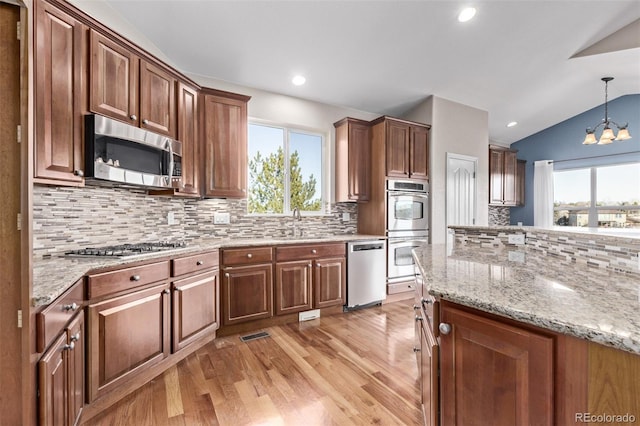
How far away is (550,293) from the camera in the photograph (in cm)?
104

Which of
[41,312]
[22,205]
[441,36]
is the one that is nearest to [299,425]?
[41,312]

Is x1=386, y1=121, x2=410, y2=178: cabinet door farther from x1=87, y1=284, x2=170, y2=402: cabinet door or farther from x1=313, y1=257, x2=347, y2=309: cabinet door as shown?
x1=87, y1=284, x2=170, y2=402: cabinet door

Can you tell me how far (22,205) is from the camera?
0.99m

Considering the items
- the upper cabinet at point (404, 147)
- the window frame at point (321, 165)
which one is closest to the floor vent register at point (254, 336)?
the window frame at point (321, 165)

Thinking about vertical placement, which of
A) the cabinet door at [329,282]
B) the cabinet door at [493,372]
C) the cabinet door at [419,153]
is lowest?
the cabinet door at [329,282]

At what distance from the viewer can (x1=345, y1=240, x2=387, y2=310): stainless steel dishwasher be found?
342cm

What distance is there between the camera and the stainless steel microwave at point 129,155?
1807mm

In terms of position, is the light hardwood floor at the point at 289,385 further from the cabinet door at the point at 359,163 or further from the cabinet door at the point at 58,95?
the cabinet door at the point at 359,163

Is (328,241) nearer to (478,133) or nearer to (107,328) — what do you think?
(107,328)

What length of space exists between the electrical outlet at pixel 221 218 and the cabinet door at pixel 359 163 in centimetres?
156

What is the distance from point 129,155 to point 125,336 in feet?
3.95

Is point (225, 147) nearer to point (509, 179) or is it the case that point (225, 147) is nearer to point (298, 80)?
point (298, 80)

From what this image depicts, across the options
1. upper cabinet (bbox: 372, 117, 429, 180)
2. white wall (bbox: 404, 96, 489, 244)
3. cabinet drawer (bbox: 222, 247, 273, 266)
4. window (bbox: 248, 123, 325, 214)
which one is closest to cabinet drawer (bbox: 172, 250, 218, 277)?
cabinet drawer (bbox: 222, 247, 273, 266)

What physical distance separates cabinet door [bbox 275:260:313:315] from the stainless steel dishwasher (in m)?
0.54
